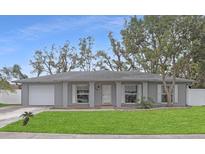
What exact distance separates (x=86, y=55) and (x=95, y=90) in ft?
20.4

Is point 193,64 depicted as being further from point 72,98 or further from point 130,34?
point 72,98

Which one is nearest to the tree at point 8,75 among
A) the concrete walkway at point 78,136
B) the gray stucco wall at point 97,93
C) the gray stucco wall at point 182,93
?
the gray stucco wall at point 97,93

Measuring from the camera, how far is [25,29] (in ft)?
61.8

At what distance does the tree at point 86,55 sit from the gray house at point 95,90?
3523 millimetres

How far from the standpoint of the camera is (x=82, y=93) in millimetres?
26703

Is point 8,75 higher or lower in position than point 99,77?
higher

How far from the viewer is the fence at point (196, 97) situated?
2973 cm

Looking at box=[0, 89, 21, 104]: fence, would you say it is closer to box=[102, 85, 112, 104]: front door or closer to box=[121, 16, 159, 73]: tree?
box=[102, 85, 112, 104]: front door

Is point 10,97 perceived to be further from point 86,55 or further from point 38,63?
point 86,55

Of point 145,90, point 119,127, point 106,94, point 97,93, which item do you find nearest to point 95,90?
point 97,93

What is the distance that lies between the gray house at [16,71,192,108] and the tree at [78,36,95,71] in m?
3.52

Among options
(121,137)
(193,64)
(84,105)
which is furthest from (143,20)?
(121,137)

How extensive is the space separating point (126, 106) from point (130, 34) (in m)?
5.29

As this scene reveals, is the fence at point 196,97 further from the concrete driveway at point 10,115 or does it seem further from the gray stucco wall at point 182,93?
the concrete driveway at point 10,115
